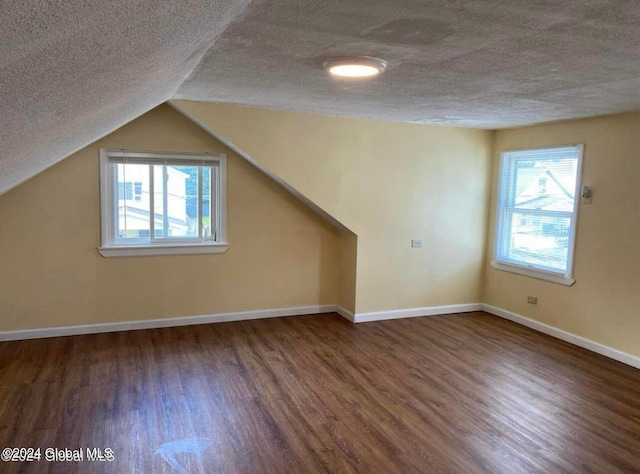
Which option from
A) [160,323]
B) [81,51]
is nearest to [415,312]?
[160,323]

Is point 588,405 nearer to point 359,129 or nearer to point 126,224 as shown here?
point 359,129

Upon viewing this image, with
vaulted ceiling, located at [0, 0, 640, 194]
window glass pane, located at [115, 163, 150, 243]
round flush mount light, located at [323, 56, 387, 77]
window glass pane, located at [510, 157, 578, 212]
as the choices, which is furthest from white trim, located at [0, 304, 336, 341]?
round flush mount light, located at [323, 56, 387, 77]

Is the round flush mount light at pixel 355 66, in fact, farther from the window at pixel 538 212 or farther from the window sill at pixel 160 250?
the window at pixel 538 212

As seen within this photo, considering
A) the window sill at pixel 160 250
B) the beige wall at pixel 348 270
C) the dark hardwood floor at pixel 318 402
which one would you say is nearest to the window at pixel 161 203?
the window sill at pixel 160 250

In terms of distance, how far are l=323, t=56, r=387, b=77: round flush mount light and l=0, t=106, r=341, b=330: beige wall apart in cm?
244

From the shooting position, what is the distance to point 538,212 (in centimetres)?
496

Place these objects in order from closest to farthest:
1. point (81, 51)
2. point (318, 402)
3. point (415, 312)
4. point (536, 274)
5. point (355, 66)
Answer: point (81, 51) < point (355, 66) < point (318, 402) < point (536, 274) < point (415, 312)

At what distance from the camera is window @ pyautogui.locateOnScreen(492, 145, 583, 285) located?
4602mm

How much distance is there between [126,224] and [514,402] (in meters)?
3.87

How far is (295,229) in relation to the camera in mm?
5191

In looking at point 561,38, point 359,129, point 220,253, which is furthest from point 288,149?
point 561,38

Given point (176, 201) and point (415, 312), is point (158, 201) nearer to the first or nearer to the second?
point (176, 201)

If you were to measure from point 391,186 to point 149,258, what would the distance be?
8.86 ft

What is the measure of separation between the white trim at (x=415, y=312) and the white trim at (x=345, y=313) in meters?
0.04
